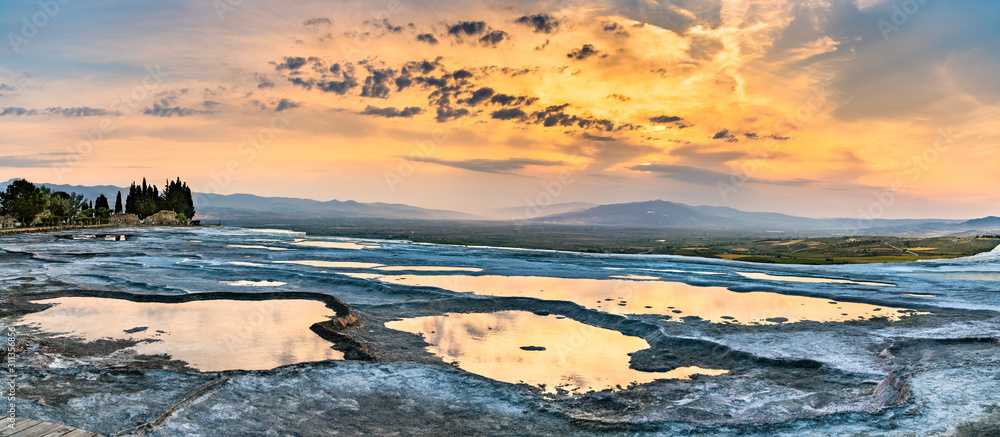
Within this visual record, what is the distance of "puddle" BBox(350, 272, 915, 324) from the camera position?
23.4 m

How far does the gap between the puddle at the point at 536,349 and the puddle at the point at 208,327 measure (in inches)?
159

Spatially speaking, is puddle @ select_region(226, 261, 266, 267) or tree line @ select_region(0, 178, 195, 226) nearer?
puddle @ select_region(226, 261, 266, 267)

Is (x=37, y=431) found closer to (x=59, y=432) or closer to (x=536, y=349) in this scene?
(x=59, y=432)

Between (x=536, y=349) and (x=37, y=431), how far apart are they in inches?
497

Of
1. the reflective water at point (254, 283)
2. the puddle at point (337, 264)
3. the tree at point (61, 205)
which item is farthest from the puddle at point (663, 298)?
the tree at point (61, 205)

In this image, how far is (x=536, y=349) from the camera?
17.0m

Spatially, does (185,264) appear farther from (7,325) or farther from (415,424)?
(415,424)

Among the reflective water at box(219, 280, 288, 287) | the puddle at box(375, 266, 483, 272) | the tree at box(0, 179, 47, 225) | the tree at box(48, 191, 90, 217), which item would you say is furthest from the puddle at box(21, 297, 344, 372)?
the tree at box(48, 191, 90, 217)

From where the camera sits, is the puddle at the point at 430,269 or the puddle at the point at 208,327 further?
the puddle at the point at 430,269

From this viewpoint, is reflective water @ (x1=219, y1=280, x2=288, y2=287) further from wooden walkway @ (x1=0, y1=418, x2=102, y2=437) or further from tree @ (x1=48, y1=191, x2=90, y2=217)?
tree @ (x1=48, y1=191, x2=90, y2=217)

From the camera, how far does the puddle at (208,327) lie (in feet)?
49.0

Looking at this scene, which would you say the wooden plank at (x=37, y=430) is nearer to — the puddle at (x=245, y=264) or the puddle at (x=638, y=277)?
the puddle at (x=245, y=264)

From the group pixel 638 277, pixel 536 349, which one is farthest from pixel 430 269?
pixel 536 349

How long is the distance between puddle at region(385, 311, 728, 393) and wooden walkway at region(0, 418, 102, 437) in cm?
880
